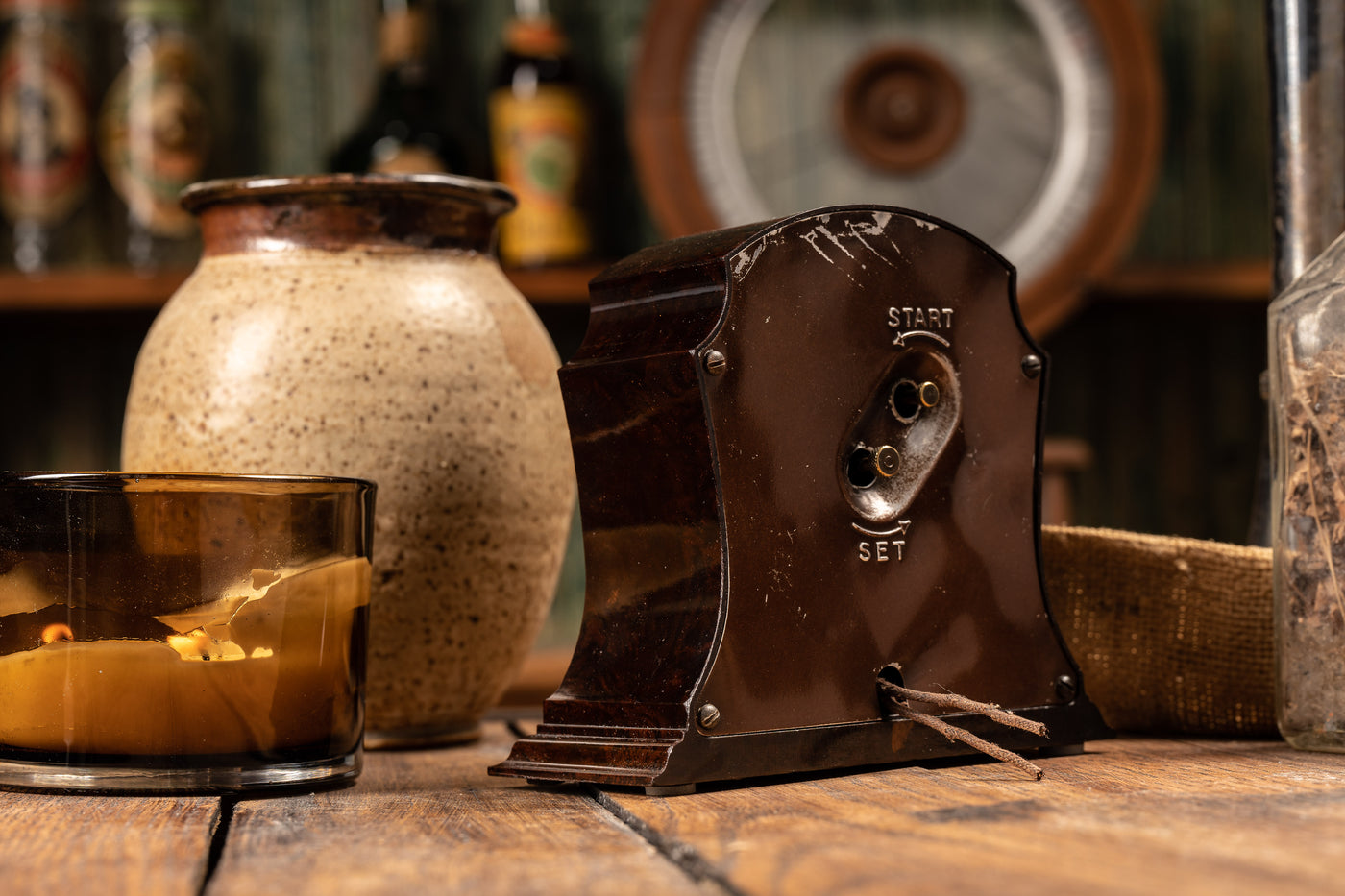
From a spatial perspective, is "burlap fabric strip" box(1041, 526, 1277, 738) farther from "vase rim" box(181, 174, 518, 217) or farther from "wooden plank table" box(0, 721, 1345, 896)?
"vase rim" box(181, 174, 518, 217)

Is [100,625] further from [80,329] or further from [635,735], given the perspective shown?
[80,329]

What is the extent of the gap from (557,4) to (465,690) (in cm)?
106

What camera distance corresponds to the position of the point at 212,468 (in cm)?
74

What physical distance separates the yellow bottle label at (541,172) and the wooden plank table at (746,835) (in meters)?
0.92

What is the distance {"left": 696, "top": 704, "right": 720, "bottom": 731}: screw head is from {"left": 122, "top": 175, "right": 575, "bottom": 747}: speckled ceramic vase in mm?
216

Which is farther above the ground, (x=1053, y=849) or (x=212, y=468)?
(x=212, y=468)

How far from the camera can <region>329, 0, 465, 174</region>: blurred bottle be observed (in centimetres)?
147

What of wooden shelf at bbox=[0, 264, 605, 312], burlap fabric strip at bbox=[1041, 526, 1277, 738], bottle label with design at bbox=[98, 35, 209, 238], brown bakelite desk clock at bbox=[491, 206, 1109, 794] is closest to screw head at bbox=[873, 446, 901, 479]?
brown bakelite desk clock at bbox=[491, 206, 1109, 794]

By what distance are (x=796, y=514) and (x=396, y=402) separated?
229 mm

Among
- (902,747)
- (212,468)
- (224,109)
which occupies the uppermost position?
(224,109)

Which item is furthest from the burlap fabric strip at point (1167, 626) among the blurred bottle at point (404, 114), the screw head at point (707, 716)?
the blurred bottle at point (404, 114)

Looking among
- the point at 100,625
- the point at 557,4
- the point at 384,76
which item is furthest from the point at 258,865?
the point at 557,4

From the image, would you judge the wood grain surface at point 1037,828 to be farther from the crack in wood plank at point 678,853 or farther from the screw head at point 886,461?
the screw head at point 886,461

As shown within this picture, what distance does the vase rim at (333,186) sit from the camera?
775mm
